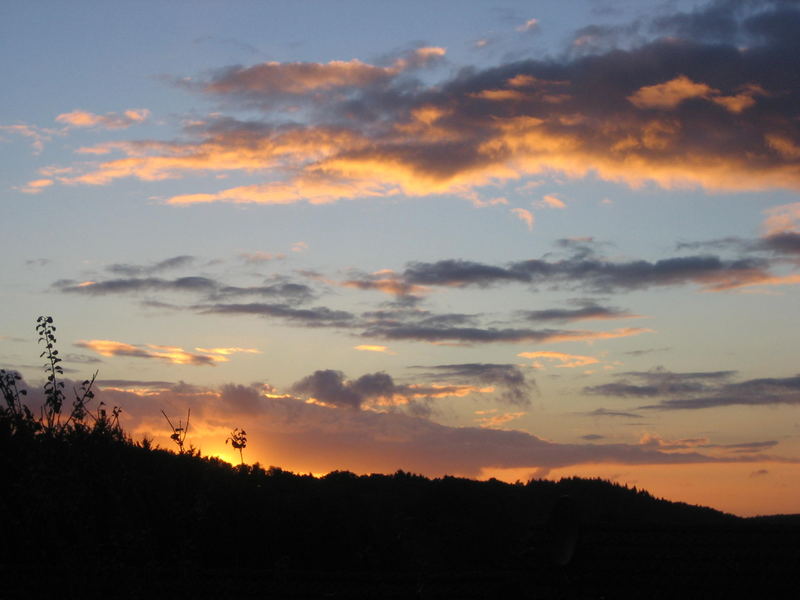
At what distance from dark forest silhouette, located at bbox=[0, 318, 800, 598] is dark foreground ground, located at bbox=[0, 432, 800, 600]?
0.03m

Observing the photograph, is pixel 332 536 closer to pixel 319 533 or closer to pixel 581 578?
pixel 319 533

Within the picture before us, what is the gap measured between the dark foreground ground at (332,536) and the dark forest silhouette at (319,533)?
30mm

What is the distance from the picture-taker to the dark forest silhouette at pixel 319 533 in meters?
11.0

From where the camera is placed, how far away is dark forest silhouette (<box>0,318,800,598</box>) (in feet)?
36.1

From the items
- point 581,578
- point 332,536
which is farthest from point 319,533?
point 581,578

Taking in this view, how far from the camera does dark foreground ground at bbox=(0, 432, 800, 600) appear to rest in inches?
434

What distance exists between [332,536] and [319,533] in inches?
11.2

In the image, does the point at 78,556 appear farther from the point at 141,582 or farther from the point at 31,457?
the point at 31,457

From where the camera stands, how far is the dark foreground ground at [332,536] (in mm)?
11023

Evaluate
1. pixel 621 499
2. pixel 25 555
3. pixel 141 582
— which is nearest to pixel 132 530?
pixel 25 555

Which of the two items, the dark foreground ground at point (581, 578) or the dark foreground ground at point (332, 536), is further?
the dark foreground ground at point (332, 536)

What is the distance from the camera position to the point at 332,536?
61.6 ft

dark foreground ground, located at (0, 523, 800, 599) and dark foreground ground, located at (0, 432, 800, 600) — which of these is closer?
dark foreground ground, located at (0, 523, 800, 599)

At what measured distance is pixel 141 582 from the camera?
39.7 feet
